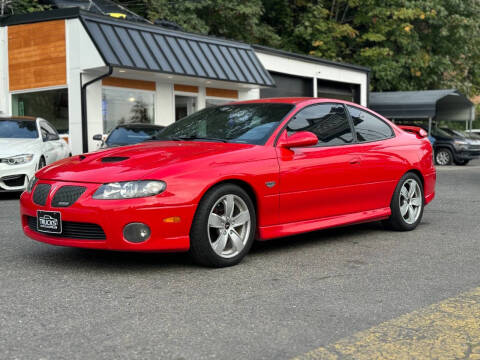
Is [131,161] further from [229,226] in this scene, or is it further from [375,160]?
[375,160]

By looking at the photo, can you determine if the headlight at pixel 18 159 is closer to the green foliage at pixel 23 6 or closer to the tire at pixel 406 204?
the tire at pixel 406 204

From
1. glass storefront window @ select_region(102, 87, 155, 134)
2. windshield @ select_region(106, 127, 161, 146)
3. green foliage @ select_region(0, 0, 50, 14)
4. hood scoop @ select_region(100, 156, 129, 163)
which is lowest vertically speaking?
hood scoop @ select_region(100, 156, 129, 163)

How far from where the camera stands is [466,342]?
11.2 ft

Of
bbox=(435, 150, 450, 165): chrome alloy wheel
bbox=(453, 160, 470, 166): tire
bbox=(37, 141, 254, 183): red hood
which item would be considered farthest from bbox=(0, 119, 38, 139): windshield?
bbox=(453, 160, 470, 166): tire

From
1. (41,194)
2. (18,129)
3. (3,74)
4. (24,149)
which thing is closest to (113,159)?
(41,194)

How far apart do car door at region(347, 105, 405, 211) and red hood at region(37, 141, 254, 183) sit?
156cm

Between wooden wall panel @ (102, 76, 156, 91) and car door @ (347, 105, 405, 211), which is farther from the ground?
wooden wall panel @ (102, 76, 156, 91)

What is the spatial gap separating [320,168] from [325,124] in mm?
616

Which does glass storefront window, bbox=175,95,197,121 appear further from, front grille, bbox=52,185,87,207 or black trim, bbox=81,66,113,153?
front grille, bbox=52,185,87,207

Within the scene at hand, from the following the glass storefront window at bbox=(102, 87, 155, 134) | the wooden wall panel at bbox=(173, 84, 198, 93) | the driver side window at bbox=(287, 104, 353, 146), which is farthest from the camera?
the wooden wall panel at bbox=(173, 84, 198, 93)

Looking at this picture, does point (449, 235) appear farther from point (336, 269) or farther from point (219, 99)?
point (219, 99)

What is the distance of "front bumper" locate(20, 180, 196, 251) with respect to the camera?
4.78m

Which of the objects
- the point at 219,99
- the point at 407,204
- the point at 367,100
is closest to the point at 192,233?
the point at 407,204

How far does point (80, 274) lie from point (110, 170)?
821 millimetres
